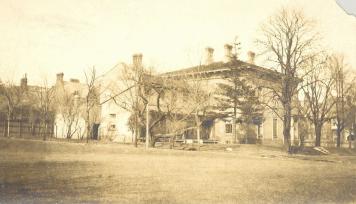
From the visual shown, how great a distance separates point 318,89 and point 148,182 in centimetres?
809

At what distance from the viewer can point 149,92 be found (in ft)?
40.9

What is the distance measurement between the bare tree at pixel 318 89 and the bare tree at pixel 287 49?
34 cm

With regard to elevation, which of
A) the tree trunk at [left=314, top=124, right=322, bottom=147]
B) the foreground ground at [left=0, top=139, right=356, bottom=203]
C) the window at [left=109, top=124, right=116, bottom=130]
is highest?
the window at [left=109, top=124, right=116, bottom=130]

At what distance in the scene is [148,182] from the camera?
16.0 ft

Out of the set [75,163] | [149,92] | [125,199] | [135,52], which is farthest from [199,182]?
[149,92]

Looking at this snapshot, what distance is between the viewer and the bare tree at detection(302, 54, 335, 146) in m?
9.80

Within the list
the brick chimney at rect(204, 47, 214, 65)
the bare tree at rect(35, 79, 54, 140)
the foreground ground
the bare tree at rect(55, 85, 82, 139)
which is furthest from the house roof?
the foreground ground

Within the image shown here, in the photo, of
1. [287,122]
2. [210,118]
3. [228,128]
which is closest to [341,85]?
[287,122]

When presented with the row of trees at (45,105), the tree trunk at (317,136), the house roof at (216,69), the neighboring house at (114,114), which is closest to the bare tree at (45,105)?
the row of trees at (45,105)

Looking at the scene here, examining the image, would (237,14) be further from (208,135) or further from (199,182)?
(208,135)

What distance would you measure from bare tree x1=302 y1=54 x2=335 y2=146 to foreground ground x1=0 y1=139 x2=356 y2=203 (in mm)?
3937

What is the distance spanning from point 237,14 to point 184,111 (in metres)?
7.40

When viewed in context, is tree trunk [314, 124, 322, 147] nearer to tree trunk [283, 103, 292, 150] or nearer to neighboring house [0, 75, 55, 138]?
tree trunk [283, 103, 292, 150]

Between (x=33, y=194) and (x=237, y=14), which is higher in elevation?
(x=237, y=14)
